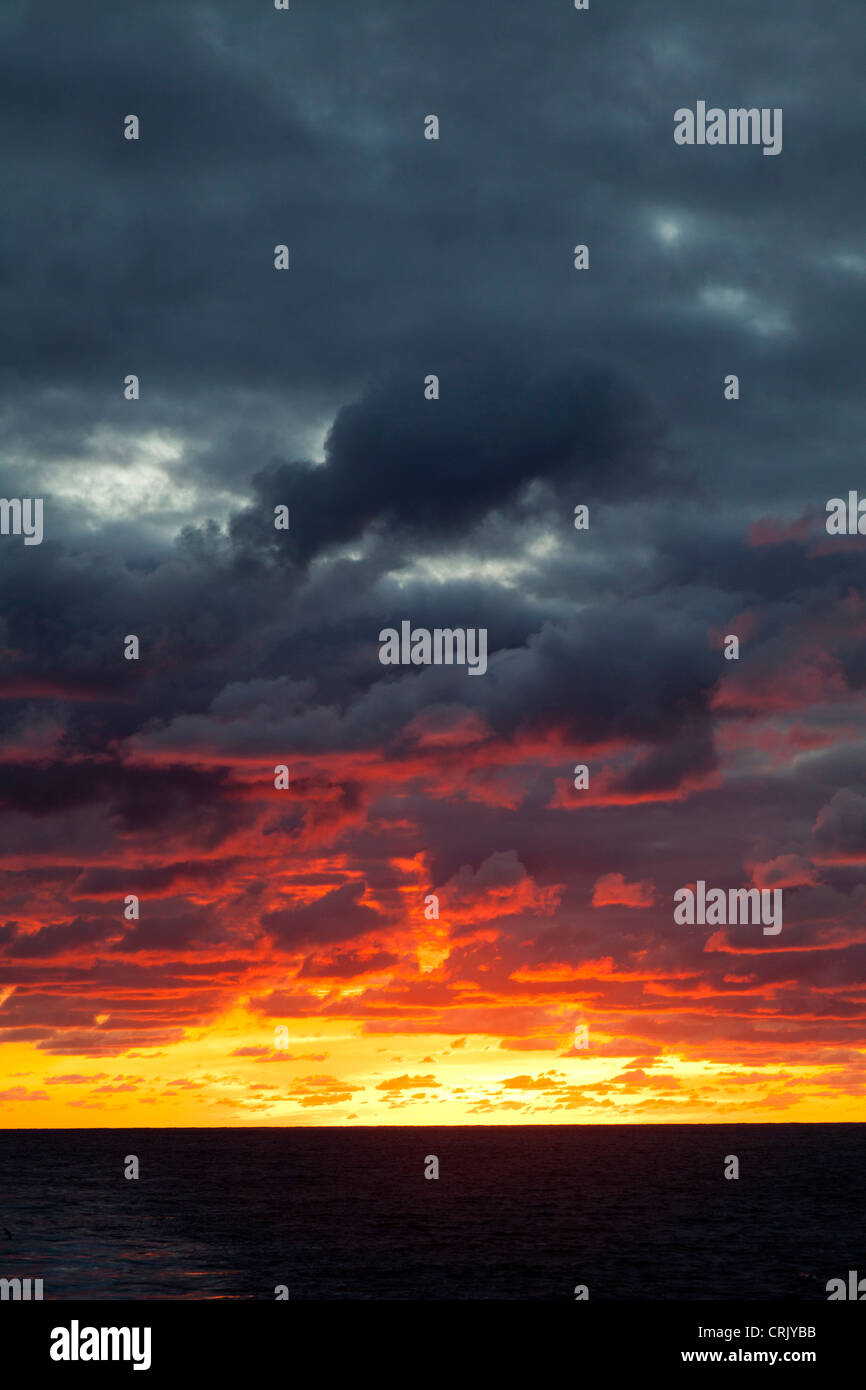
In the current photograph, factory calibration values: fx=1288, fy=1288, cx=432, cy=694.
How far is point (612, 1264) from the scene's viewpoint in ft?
314

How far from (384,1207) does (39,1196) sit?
174 ft

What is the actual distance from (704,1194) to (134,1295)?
107m

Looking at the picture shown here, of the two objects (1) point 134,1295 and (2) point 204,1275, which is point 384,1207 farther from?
(1) point 134,1295

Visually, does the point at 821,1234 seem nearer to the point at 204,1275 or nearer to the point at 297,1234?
the point at 297,1234
